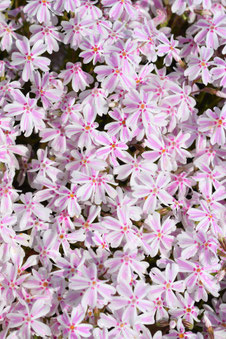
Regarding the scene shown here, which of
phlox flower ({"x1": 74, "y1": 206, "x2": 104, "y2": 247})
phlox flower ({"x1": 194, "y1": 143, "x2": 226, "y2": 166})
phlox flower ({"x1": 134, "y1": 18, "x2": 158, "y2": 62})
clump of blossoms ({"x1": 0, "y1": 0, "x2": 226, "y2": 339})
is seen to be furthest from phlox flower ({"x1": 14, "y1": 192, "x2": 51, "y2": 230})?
phlox flower ({"x1": 134, "y1": 18, "x2": 158, "y2": 62})

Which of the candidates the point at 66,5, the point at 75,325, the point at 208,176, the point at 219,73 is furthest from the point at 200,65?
the point at 75,325

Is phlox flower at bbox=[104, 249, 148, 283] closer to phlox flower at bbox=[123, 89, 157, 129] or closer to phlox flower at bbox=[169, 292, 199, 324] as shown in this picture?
phlox flower at bbox=[169, 292, 199, 324]

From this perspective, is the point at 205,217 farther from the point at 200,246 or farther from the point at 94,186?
the point at 94,186

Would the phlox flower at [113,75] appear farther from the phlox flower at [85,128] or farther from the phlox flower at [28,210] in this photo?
the phlox flower at [28,210]

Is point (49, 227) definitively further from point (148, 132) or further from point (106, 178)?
point (148, 132)

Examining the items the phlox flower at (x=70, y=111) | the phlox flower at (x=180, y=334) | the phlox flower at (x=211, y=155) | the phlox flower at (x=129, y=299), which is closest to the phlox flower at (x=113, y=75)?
the phlox flower at (x=70, y=111)
